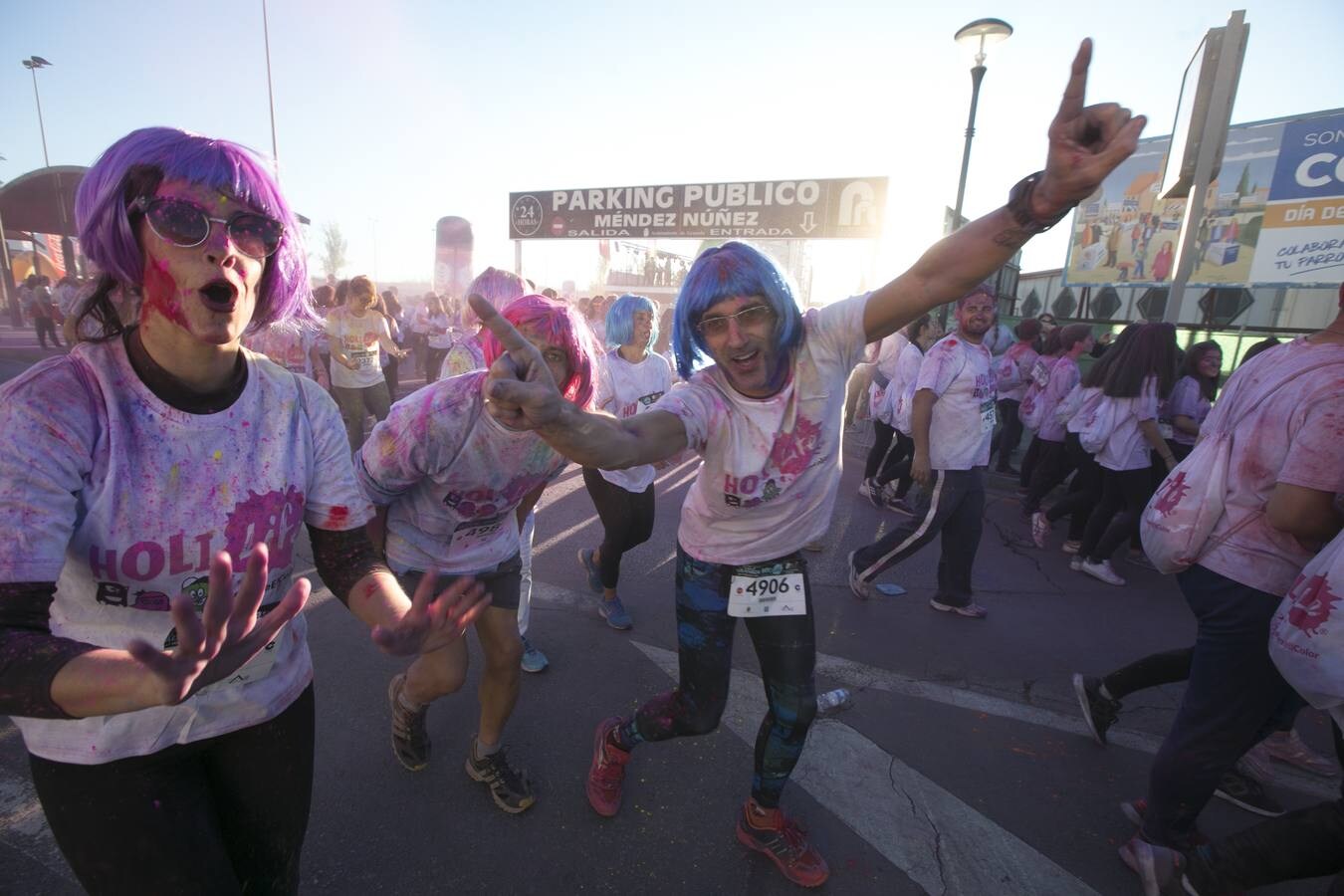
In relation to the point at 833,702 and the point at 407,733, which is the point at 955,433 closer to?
the point at 833,702

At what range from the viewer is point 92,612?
118 centimetres

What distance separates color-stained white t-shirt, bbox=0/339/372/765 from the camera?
1040 millimetres

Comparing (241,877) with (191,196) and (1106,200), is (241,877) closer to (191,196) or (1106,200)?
(191,196)

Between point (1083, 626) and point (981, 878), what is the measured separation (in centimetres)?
262

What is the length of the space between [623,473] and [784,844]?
2003 mm

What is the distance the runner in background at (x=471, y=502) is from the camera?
79.5 inches

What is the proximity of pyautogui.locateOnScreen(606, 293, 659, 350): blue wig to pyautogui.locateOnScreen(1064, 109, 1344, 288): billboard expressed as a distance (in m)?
15.2

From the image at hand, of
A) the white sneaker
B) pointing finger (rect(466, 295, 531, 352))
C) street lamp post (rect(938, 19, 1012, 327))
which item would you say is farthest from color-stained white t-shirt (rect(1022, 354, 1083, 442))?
pointing finger (rect(466, 295, 531, 352))

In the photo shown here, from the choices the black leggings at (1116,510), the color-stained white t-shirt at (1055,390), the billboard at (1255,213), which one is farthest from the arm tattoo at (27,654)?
the billboard at (1255,213)

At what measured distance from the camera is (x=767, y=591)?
6.81 ft

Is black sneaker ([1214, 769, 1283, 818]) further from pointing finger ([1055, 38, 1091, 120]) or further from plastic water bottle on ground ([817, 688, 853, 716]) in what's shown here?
pointing finger ([1055, 38, 1091, 120])

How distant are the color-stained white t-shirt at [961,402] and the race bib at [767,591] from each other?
2.24 m

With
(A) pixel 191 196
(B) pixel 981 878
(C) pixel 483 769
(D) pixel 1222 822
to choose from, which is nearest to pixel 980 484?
(D) pixel 1222 822

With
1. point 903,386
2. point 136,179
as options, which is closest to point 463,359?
point 136,179
